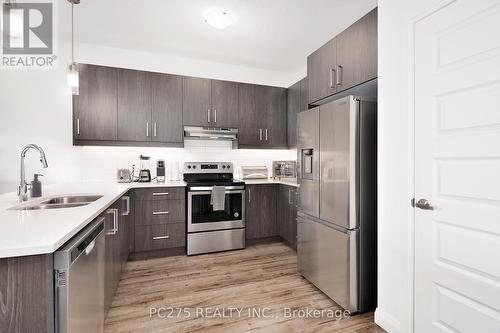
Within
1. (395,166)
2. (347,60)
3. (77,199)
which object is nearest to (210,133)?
(77,199)

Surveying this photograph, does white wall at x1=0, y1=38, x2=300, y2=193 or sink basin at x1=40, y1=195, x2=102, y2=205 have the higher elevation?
white wall at x1=0, y1=38, x2=300, y2=193

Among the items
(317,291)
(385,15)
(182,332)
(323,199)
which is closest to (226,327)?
(182,332)

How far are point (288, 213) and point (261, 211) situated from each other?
41 centimetres

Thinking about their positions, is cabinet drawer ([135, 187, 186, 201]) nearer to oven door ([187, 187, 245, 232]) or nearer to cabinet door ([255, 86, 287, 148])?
oven door ([187, 187, 245, 232])

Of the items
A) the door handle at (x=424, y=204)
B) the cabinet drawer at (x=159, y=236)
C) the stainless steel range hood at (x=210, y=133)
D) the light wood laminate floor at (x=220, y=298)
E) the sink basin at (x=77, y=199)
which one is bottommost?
the light wood laminate floor at (x=220, y=298)

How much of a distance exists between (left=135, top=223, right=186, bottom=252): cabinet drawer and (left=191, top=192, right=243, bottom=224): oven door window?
234 mm

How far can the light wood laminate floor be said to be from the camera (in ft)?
6.07

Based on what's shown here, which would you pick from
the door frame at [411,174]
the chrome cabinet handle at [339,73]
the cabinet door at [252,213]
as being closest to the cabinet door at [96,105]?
the cabinet door at [252,213]

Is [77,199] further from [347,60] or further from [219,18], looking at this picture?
[347,60]

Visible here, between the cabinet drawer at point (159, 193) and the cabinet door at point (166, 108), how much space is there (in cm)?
71

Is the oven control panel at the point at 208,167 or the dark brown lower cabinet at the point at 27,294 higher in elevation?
the oven control panel at the point at 208,167

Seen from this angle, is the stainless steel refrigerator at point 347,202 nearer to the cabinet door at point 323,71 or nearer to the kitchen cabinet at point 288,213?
the cabinet door at point 323,71

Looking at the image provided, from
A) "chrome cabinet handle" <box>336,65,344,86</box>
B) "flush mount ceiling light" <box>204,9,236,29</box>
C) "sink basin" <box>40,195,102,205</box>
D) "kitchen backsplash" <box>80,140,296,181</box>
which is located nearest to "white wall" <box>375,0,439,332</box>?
"chrome cabinet handle" <box>336,65,344,86</box>

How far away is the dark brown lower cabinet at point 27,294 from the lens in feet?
2.95
